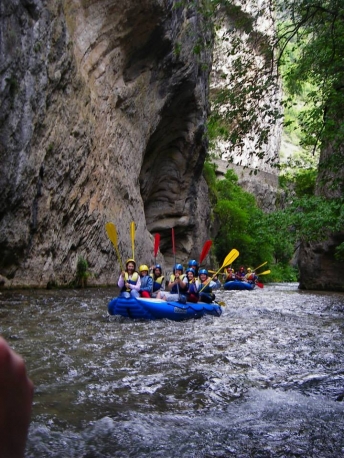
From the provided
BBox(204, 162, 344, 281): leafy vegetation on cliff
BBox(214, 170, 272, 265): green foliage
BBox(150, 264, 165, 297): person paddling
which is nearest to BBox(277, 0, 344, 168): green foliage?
BBox(150, 264, 165, 297): person paddling

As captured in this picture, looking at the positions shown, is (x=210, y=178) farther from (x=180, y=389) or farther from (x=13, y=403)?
(x=13, y=403)

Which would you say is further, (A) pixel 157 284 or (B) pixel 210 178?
(B) pixel 210 178

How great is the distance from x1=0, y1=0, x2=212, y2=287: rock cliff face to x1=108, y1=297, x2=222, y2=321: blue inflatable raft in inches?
163

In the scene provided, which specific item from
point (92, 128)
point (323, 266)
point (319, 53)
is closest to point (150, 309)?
point (319, 53)

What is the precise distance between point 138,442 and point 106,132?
16.1m

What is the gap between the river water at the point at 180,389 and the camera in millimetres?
3033

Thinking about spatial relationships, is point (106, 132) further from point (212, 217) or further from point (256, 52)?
point (212, 217)

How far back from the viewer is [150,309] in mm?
9141

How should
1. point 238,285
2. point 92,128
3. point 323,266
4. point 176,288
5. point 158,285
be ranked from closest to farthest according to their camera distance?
point 176,288
point 158,285
point 92,128
point 323,266
point 238,285

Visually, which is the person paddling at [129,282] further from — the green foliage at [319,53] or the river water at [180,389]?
the green foliage at [319,53]

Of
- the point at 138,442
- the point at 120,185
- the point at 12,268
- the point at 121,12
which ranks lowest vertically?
the point at 138,442

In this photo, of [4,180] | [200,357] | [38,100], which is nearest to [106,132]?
[38,100]

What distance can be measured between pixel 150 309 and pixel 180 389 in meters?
4.89

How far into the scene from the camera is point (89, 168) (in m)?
16.6
